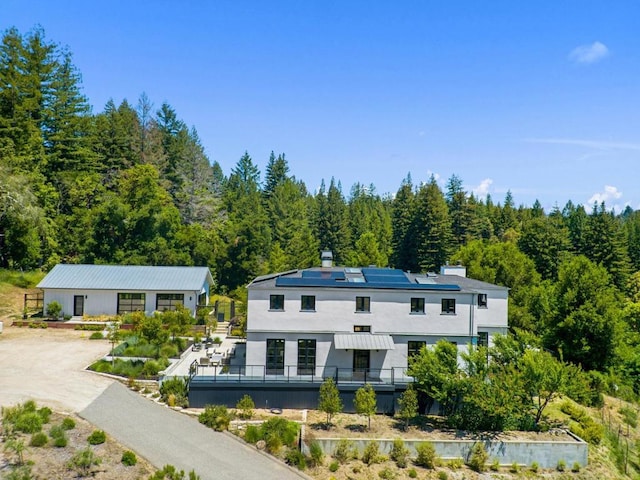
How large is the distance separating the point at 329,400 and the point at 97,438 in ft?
32.5

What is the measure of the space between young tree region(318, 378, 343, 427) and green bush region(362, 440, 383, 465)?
93.0 inches

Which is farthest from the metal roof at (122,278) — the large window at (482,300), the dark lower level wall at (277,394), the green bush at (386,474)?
the green bush at (386,474)

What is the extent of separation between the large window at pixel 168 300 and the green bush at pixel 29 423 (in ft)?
72.6

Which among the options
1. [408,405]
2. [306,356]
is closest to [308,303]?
[306,356]

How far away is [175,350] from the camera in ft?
100

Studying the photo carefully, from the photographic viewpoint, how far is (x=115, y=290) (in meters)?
40.8

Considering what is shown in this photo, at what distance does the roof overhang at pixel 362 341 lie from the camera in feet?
82.8

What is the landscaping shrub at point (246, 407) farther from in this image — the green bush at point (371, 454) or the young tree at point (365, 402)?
the green bush at point (371, 454)

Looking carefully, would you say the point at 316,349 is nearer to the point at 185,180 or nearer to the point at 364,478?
the point at 364,478

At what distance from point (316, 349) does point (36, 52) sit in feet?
180

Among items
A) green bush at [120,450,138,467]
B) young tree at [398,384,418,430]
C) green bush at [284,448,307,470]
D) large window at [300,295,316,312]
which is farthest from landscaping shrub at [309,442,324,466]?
large window at [300,295,316,312]

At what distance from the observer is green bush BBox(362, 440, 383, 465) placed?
20.4 m

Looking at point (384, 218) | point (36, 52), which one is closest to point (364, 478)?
point (36, 52)

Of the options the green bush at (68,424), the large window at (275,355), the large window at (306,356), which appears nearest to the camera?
the green bush at (68,424)
